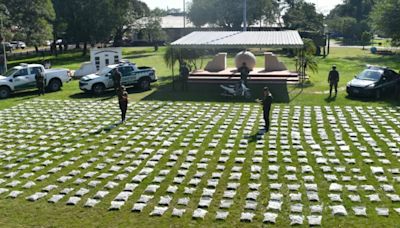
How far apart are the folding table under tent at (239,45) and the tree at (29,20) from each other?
788 inches

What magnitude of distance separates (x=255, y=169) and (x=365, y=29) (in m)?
71.7

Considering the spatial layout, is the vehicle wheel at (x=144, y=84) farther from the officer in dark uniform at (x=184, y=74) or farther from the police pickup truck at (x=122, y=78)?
the officer in dark uniform at (x=184, y=74)

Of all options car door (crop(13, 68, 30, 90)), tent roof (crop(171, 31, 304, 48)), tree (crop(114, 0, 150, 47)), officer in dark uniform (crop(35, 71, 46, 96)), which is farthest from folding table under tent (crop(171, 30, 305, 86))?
tree (crop(114, 0, 150, 47))

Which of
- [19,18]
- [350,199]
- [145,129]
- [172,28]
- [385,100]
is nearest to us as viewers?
[350,199]

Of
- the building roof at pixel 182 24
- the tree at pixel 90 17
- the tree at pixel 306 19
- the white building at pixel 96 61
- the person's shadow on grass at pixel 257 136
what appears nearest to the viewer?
the person's shadow on grass at pixel 257 136

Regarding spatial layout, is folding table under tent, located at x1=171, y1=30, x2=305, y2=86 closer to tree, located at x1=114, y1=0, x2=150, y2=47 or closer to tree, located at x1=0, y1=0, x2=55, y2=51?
tree, located at x1=0, y1=0, x2=55, y2=51

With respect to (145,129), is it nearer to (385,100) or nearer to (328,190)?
(328,190)

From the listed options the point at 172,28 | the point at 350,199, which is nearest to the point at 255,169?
the point at 350,199

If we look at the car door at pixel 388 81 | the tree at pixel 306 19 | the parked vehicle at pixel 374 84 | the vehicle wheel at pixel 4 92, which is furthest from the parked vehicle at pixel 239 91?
the tree at pixel 306 19

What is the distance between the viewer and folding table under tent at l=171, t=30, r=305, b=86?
23.1m

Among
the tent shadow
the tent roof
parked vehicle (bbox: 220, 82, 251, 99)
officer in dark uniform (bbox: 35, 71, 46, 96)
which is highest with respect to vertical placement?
the tent roof

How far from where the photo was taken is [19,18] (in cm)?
4200

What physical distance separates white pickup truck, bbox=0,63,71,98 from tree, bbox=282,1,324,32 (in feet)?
133

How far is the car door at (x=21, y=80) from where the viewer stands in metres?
23.2
